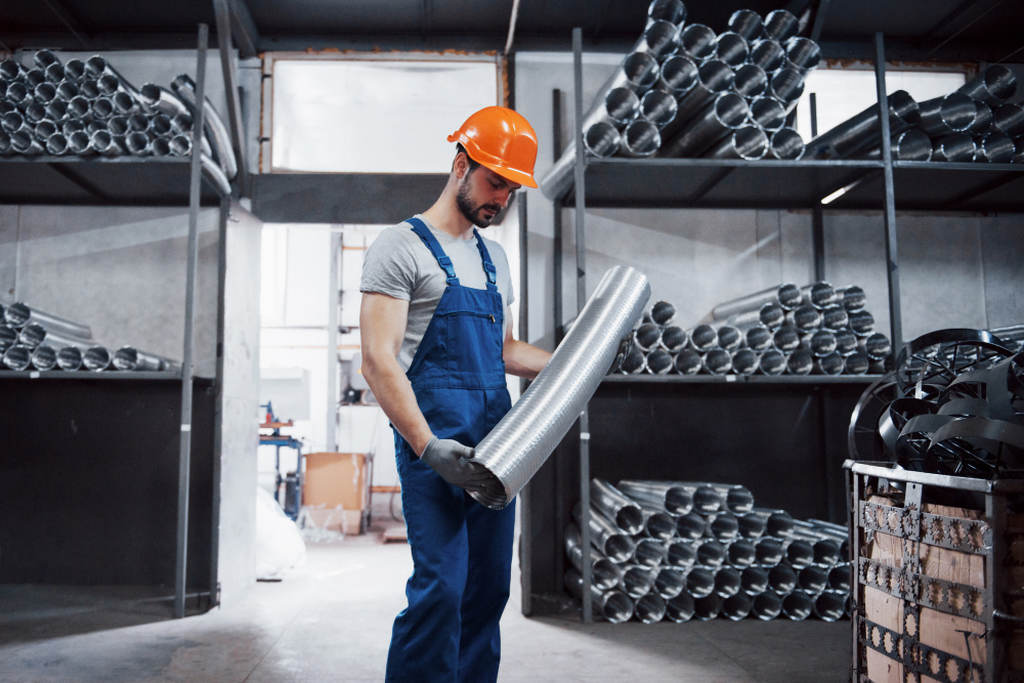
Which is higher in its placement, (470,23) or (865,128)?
(470,23)

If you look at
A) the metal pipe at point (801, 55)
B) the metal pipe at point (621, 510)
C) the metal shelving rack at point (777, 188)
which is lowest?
the metal pipe at point (621, 510)

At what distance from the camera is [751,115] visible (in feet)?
13.5

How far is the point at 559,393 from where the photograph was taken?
2004 mm

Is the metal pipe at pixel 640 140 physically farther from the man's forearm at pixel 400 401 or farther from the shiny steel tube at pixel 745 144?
the man's forearm at pixel 400 401

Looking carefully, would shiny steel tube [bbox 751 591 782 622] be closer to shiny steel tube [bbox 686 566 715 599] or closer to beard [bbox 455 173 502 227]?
shiny steel tube [bbox 686 566 715 599]

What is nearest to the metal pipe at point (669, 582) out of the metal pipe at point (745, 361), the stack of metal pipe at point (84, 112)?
the metal pipe at point (745, 361)

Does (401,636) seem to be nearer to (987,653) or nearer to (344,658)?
(987,653)

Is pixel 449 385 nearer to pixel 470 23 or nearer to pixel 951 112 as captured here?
pixel 951 112

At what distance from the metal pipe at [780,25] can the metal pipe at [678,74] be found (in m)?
0.53

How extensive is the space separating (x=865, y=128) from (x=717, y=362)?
5.03ft

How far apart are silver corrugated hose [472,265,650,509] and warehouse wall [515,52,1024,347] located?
8.55 ft

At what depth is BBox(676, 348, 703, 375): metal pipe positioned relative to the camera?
165 inches


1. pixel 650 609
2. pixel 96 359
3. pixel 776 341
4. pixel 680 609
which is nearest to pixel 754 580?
pixel 680 609

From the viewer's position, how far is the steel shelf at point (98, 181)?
13.7 ft
